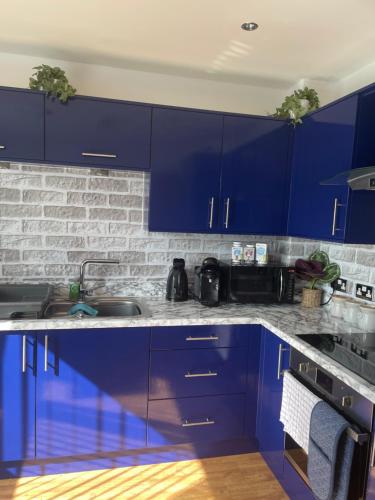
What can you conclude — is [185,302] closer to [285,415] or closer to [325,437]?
[285,415]

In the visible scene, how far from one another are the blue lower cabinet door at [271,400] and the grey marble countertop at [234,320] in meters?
0.10

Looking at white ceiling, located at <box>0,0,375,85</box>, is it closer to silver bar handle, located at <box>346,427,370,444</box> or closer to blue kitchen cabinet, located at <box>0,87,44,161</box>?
blue kitchen cabinet, located at <box>0,87,44,161</box>

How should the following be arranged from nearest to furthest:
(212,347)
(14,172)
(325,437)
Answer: (325,437)
(212,347)
(14,172)

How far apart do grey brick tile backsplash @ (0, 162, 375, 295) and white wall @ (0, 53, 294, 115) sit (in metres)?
0.52

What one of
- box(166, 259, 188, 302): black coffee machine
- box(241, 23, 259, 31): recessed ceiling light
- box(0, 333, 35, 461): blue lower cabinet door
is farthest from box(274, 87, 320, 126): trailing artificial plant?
box(0, 333, 35, 461): blue lower cabinet door

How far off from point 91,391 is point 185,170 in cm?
139

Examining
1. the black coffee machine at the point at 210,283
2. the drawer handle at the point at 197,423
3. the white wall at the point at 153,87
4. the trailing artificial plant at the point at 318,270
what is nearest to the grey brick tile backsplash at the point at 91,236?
the trailing artificial plant at the point at 318,270

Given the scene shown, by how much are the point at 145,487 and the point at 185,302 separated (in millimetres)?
1049

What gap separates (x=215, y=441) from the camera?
226 cm

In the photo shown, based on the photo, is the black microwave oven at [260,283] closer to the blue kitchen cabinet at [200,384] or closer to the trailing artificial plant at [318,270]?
the trailing artificial plant at [318,270]

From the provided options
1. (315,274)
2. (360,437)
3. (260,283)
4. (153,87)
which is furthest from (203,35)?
(360,437)

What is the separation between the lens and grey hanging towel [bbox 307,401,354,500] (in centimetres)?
138

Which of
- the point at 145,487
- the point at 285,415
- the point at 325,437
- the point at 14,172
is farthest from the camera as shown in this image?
the point at 14,172

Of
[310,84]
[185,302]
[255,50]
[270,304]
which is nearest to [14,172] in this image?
[185,302]
